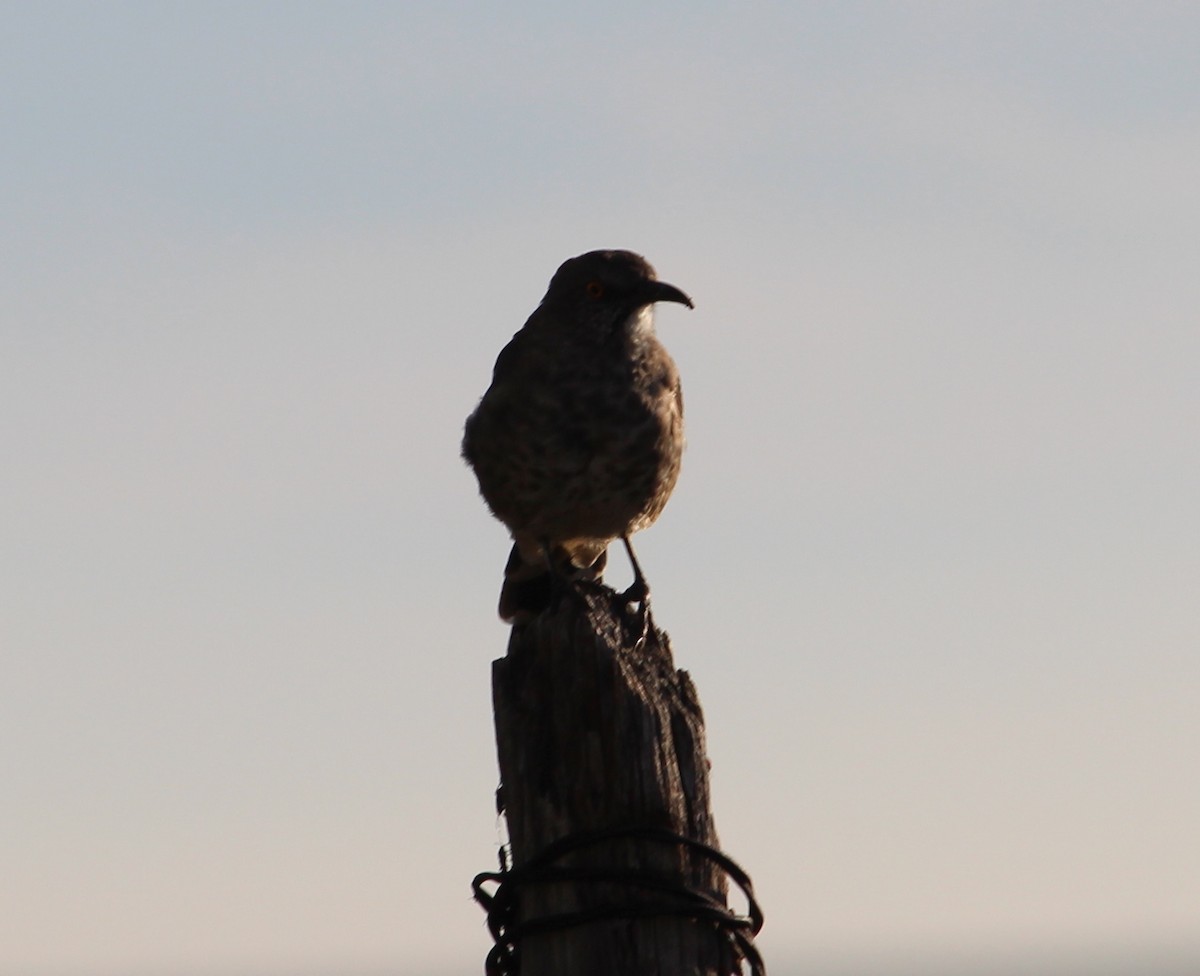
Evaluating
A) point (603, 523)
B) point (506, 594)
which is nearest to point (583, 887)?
point (603, 523)

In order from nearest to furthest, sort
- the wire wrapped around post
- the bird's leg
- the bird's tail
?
1. the wire wrapped around post
2. the bird's leg
3. the bird's tail

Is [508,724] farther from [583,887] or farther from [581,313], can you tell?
[581,313]

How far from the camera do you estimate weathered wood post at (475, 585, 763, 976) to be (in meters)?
4.84

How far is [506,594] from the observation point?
10.1m

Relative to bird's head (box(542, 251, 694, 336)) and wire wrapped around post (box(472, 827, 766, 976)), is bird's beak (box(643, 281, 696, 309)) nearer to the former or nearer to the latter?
bird's head (box(542, 251, 694, 336))

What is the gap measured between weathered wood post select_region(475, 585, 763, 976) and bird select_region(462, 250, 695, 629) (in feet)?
12.6

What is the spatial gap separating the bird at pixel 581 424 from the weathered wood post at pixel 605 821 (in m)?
3.84

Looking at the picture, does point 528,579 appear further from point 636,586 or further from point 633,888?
point 633,888

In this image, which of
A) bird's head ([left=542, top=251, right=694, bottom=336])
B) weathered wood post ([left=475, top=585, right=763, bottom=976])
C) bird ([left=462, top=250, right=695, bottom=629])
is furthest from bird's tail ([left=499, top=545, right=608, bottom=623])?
weathered wood post ([left=475, top=585, right=763, bottom=976])

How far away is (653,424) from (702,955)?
4548 millimetres

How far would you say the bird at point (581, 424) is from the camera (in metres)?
9.14

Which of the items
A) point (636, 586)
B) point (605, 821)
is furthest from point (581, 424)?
point (605, 821)

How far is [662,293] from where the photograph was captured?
31.7 ft

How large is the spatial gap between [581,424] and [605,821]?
441 centimetres
